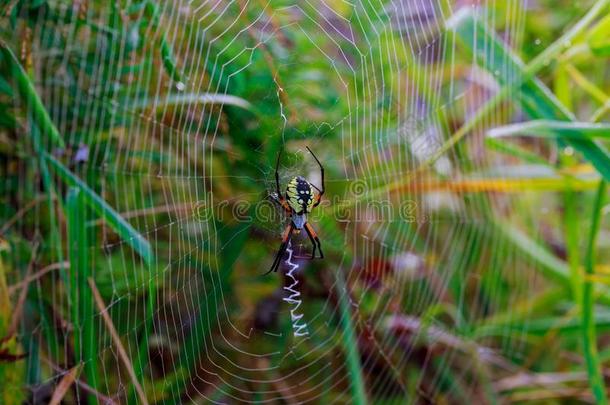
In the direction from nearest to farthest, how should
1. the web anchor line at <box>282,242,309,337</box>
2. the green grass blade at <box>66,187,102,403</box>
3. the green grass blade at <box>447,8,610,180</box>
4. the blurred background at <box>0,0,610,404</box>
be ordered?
the green grass blade at <box>66,187,102,403</box> → the blurred background at <box>0,0,610,404</box> → the green grass blade at <box>447,8,610,180</box> → the web anchor line at <box>282,242,309,337</box>

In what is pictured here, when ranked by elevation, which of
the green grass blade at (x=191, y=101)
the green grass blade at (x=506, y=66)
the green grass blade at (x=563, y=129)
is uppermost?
the green grass blade at (x=506, y=66)

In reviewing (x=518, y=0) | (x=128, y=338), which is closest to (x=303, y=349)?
(x=128, y=338)

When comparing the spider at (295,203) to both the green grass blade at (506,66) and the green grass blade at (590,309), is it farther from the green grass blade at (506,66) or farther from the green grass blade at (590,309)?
the green grass blade at (590,309)

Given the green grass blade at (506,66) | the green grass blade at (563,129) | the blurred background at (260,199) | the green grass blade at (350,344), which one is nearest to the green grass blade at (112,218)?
the blurred background at (260,199)

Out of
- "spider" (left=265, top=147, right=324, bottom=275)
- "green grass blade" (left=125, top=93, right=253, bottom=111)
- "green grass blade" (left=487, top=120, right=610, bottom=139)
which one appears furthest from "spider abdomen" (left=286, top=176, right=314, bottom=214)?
"green grass blade" (left=487, top=120, right=610, bottom=139)

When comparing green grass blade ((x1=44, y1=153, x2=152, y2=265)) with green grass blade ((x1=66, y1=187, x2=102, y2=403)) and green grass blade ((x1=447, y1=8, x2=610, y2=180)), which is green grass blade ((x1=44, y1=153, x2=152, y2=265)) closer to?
green grass blade ((x1=66, y1=187, x2=102, y2=403))

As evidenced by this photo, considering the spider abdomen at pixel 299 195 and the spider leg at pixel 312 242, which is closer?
the spider abdomen at pixel 299 195
